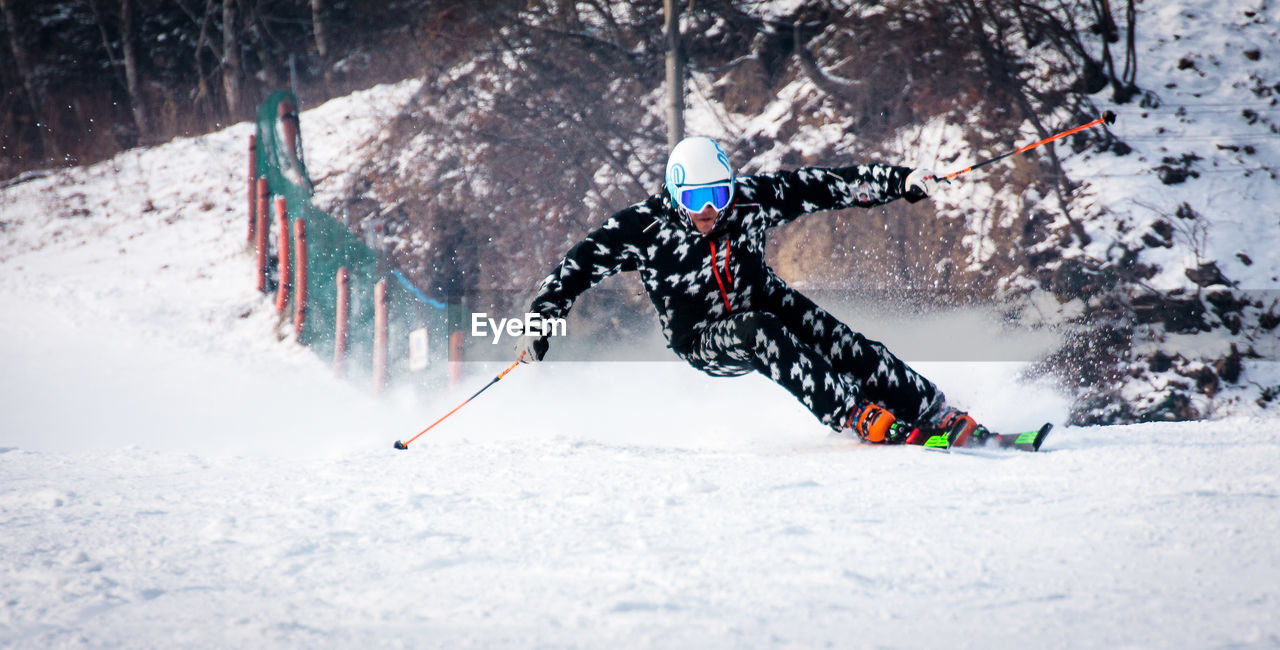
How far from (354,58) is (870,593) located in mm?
10689

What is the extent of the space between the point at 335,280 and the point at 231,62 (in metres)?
→ 4.61

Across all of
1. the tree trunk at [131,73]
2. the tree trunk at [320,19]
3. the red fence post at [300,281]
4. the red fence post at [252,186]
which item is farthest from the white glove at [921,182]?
the tree trunk at [131,73]

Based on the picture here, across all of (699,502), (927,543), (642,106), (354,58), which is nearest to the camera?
(927,543)

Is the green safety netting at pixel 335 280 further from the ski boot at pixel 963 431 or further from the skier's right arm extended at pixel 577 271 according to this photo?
the ski boot at pixel 963 431

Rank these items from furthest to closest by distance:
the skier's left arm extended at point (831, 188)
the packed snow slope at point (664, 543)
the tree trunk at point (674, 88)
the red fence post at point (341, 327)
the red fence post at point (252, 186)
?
the red fence post at point (252, 186) → the red fence post at point (341, 327) → the tree trunk at point (674, 88) → the skier's left arm extended at point (831, 188) → the packed snow slope at point (664, 543)

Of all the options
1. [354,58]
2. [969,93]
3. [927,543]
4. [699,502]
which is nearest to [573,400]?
[699,502]

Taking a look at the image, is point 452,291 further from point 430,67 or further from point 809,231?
point 809,231

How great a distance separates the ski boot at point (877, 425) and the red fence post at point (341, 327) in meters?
6.17

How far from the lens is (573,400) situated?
5.97 m

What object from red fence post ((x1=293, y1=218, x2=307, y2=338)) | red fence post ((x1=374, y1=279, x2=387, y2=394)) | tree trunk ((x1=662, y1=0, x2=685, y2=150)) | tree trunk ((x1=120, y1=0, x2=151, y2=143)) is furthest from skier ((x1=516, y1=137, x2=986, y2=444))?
tree trunk ((x1=120, y1=0, x2=151, y2=143))

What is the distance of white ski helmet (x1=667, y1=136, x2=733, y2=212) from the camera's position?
280 cm

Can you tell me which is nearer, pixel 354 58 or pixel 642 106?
pixel 642 106

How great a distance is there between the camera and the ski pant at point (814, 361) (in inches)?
108

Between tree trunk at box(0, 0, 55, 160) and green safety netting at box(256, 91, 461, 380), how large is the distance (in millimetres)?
2934
